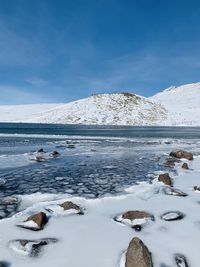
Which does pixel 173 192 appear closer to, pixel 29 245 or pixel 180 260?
pixel 180 260

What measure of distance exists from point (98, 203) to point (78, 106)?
523ft

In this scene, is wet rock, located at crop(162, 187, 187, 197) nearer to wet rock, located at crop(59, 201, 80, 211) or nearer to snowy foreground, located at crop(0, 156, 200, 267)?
snowy foreground, located at crop(0, 156, 200, 267)

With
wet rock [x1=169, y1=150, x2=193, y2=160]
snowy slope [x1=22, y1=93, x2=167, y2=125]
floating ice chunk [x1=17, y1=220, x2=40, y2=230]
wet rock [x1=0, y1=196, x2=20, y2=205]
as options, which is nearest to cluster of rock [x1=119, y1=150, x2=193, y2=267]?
floating ice chunk [x1=17, y1=220, x2=40, y2=230]

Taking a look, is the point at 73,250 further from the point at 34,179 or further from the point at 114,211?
the point at 34,179

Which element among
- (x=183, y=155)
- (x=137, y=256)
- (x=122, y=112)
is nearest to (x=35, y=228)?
(x=137, y=256)

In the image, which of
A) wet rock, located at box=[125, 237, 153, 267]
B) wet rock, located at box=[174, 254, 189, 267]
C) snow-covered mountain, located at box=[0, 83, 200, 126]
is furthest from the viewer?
snow-covered mountain, located at box=[0, 83, 200, 126]

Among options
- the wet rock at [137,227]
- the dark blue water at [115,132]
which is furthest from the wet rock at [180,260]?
the dark blue water at [115,132]

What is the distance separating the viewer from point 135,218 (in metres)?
9.85

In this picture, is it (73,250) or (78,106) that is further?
(78,106)

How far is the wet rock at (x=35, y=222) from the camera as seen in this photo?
9.10 m

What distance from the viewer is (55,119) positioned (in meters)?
162

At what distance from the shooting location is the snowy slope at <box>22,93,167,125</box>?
504 ft

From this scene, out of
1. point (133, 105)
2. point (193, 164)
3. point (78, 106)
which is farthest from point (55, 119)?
point (193, 164)

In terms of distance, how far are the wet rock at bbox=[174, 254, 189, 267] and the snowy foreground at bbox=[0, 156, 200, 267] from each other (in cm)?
11
